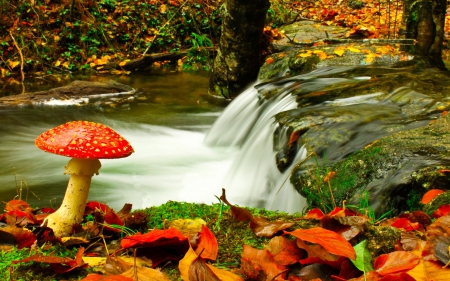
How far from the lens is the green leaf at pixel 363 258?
157 centimetres

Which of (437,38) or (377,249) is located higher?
(437,38)

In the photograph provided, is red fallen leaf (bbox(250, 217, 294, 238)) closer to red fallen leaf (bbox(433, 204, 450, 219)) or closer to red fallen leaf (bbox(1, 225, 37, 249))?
red fallen leaf (bbox(433, 204, 450, 219))

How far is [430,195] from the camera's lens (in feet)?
8.70

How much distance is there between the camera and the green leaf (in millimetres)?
1574

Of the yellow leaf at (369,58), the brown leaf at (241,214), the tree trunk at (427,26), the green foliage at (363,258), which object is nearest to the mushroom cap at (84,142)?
the brown leaf at (241,214)

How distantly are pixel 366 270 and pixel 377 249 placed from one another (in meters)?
0.26

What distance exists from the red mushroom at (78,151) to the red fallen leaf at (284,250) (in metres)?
0.91

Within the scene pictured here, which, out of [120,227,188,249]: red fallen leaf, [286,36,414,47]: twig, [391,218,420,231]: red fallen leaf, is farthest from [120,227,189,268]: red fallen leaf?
[286,36,414,47]: twig

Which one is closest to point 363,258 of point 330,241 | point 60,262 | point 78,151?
point 330,241

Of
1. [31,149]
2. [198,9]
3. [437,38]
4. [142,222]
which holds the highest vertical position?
[198,9]

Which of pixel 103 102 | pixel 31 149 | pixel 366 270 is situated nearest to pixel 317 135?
pixel 366 270

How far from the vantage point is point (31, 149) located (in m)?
6.32

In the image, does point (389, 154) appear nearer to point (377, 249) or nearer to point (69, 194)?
point (377, 249)

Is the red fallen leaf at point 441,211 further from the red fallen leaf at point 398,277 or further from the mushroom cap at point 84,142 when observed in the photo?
the mushroom cap at point 84,142
